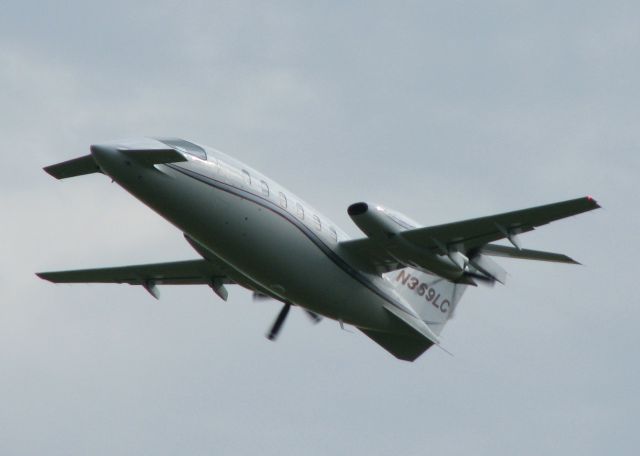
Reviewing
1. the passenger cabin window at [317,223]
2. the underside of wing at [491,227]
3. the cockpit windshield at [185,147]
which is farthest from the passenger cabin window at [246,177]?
the underside of wing at [491,227]

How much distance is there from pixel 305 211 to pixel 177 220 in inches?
168

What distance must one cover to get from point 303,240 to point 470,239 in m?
4.76

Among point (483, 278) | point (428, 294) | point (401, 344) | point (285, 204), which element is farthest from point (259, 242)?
point (428, 294)

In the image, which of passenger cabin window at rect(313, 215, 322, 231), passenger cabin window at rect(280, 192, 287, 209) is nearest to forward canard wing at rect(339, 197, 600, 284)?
passenger cabin window at rect(313, 215, 322, 231)

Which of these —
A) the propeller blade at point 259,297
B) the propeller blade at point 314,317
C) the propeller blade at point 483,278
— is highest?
the propeller blade at point 483,278

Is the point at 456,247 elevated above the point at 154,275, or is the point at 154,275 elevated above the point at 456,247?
the point at 456,247

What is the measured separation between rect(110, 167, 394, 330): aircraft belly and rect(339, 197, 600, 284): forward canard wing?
1135mm

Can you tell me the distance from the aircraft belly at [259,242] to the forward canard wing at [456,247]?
1.13 metres

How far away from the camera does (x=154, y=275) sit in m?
42.4

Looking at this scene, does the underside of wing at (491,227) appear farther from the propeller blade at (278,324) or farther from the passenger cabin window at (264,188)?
the propeller blade at (278,324)

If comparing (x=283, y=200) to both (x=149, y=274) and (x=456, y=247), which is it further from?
(x=149, y=274)

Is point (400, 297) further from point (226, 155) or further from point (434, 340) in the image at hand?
point (226, 155)

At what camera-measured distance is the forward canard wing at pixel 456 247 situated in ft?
115

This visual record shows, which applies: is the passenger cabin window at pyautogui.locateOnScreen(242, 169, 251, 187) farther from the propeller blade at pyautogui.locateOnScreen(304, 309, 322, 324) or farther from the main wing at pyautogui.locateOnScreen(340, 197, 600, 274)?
the propeller blade at pyautogui.locateOnScreen(304, 309, 322, 324)
